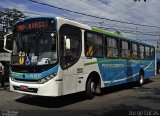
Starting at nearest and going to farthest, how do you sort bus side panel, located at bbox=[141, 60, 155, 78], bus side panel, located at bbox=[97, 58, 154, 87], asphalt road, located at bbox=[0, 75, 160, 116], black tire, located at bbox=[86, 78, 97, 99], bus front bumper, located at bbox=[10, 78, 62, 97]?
asphalt road, located at bbox=[0, 75, 160, 116], bus front bumper, located at bbox=[10, 78, 62, 97], black tire, located at bbox=[86, 78, 97, 99], bus side panel, located at bbox=[97, 58, 154, 87], bus side panel, located at bbox=[141, 60, 155, 78]

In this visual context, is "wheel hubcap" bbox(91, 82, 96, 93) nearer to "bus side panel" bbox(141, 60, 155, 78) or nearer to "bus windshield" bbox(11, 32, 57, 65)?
"bus windshield" bbox(11, 32, 57, 65)

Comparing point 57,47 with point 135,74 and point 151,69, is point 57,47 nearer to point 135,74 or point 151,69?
point 135,74

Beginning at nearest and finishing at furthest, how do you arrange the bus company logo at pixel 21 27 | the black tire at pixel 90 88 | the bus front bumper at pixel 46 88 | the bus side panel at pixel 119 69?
the bus front bumper at pixel 46 88 < the bus company logo at pixel 21 27 < the black tire at pixel 90 88 < the bus side panel at pixel 119 69

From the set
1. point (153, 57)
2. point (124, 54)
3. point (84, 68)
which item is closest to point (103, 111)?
point (84, 68)

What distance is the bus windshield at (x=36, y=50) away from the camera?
32.7 ft

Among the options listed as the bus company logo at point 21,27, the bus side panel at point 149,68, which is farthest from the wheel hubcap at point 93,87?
the bus side panel at point 149,68

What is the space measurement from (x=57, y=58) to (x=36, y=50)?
886mm

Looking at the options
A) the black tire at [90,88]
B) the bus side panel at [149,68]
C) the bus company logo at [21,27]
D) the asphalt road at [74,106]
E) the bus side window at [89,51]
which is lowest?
the asphalt road at [74,106]

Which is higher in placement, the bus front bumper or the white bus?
the white bus

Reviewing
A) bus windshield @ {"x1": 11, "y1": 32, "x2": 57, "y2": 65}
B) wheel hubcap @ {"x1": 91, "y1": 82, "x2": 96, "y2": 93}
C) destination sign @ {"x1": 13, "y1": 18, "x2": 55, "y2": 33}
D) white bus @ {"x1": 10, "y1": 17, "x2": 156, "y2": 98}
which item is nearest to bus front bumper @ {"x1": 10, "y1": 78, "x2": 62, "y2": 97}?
white bus @ {"x1": 10, "y1": 17, "x2": 156, "y2": 98}

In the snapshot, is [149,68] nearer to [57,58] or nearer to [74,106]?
[74,106]

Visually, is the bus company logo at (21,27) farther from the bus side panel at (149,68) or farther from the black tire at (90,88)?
the bus side panel at (149,68)

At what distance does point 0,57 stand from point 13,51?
29.0 ft

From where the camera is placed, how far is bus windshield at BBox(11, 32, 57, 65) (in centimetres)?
996
